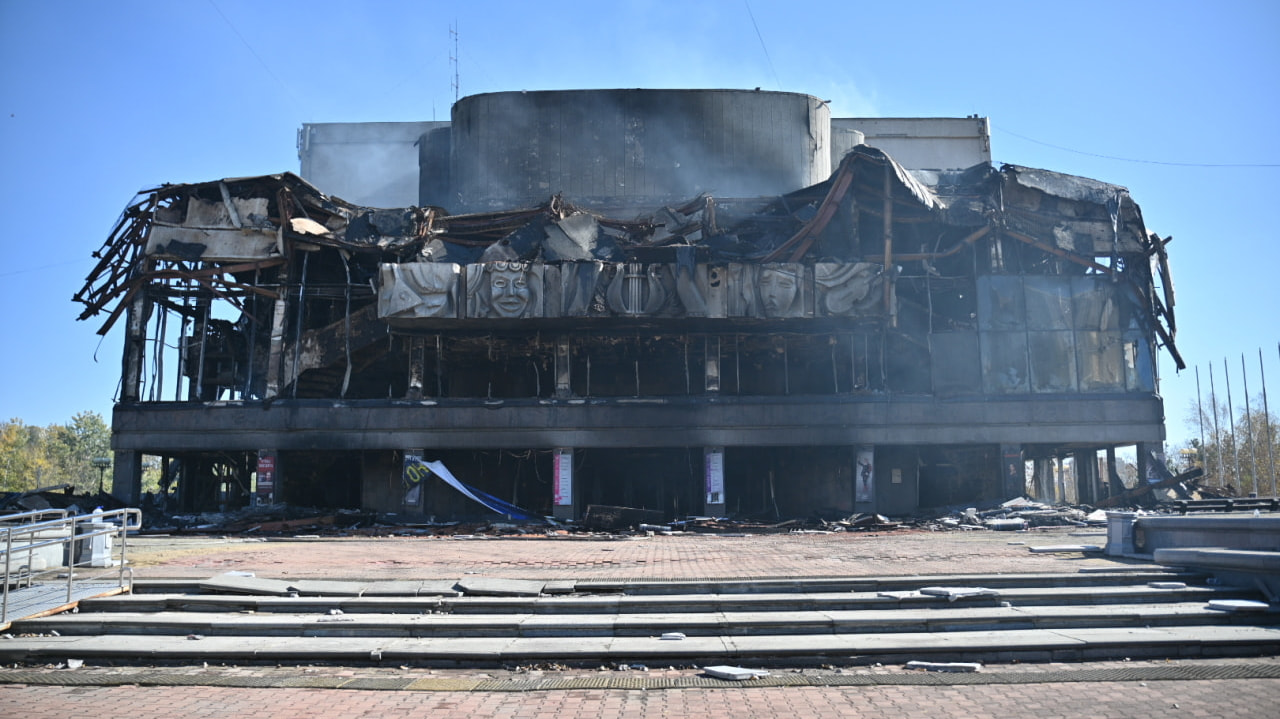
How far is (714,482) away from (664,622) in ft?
81.3

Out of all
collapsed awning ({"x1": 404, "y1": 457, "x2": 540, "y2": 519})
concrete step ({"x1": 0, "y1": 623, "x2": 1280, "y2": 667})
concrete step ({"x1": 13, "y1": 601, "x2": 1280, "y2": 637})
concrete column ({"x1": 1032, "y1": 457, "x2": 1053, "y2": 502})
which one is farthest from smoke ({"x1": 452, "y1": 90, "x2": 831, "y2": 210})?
concrete step ({"x1": 0, "y1": 623, "x2": 1280, "y2": 667})

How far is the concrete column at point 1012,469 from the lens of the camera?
35.2 m

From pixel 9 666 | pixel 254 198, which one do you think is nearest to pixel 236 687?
pixel 9 666

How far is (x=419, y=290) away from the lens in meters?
35.6

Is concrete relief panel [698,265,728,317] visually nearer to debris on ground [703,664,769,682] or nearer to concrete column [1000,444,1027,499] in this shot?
concrete column [1000,444,1027,499]

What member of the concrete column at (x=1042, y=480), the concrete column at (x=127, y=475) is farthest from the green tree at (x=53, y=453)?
the concrete column at (x=1042, y=480)

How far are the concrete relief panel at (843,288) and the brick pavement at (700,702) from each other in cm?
2767

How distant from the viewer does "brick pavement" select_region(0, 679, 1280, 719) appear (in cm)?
803

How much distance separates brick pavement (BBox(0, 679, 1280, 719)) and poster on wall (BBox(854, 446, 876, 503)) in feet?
87.3

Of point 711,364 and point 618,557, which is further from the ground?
point 711,364

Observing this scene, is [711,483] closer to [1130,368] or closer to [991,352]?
[991,352]

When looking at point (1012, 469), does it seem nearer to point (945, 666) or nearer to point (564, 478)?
point (564, 478)

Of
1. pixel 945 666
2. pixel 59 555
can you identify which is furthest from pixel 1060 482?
pixel 59 555

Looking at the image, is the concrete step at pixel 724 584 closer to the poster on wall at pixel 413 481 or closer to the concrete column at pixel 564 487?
the concrete column at pixel 564 487
